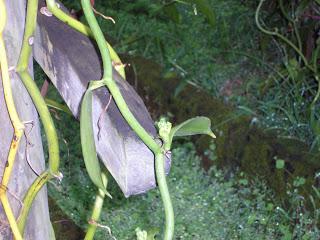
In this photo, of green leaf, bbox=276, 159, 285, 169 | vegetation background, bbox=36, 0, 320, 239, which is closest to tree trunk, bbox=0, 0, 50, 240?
vegetation background, bbox=36, 0, 320, 239

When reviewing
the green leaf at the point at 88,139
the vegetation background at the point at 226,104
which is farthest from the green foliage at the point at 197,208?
the green leaf at the point at 88,139

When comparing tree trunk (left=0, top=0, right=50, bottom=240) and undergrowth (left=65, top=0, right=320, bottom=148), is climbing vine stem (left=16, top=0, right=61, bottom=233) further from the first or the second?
undergrowth (left=65, top=0, right=320, bottom=148)

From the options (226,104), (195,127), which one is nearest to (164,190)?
(195,127)

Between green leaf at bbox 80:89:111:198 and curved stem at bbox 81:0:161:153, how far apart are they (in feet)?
0.07

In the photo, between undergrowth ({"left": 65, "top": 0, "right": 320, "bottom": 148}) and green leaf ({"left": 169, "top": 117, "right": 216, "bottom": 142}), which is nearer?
green leaf ({"left": 169, "top": 117, "right": 216, "bottom": 142})

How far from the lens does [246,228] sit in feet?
6.28

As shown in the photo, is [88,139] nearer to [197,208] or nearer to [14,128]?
[14,128]

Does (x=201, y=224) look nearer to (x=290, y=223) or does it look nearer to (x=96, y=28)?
(x=290, y=223)

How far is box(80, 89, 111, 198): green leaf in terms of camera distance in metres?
0.55

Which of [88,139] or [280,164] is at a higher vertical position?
[88,139]

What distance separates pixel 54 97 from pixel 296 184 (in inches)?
38.6

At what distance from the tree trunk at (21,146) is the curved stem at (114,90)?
68mm

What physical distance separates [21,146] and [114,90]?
0.12 metres

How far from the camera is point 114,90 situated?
22.2 inches
